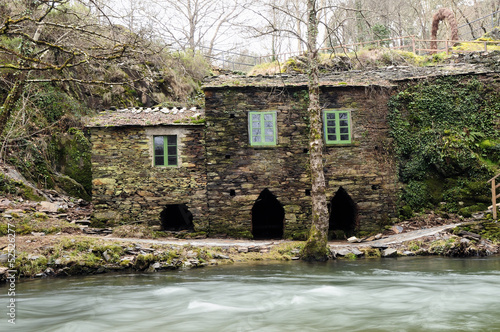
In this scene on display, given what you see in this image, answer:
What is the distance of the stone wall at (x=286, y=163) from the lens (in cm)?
1498

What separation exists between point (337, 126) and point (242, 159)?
3.60 meters

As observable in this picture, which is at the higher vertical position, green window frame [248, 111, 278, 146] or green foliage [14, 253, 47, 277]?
green window frame [248, 111, 278, 146]

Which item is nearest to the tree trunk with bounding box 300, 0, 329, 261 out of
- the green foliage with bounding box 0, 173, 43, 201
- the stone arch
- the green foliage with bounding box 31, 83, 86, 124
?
the green foliage with bounding box 0, 173, 43, 201

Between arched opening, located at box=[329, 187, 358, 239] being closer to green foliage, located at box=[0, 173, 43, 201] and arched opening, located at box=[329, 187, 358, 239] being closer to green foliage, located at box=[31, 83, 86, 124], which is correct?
green foliage, located at box=[0, 173, 43, 201]

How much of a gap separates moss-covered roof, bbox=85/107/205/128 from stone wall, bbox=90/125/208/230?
0.19 meters

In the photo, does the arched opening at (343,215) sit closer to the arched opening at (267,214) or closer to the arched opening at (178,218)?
the arched opening at (267,214)

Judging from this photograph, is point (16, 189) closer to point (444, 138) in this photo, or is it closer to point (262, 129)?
point (262, 129)

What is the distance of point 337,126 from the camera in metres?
15.3

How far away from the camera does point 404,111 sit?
15.7 m

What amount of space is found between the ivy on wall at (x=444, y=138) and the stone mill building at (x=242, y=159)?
749mm

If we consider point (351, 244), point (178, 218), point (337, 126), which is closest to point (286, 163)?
point (337, 126)

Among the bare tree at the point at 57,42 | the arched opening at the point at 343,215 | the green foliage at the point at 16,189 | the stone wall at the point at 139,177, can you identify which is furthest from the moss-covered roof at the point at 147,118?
the arched opening at the point at 343,215

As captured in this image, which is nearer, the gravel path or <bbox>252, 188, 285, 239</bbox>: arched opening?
the gravel path

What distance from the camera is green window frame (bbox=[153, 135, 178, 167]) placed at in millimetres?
15133
